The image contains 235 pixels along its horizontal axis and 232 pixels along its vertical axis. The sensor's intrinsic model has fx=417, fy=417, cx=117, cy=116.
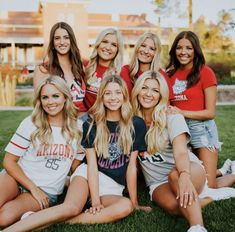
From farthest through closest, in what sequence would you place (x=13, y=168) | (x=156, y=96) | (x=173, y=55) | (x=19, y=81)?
1. (x=19, y=81)
2. (x=173, y=55)
3. (x=156, y=96)
4. (x=13, y=168)

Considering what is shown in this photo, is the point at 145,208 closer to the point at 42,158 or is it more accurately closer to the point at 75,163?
the point at 75,163

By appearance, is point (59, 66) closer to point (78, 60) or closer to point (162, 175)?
point (78, 60)

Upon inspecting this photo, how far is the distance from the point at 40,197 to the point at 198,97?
6.32ft

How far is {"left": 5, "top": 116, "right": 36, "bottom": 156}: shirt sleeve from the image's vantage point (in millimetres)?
3455

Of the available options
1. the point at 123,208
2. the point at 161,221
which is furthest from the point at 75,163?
the point at 161,221

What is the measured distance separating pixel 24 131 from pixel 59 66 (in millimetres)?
977

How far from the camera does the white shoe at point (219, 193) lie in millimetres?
3736

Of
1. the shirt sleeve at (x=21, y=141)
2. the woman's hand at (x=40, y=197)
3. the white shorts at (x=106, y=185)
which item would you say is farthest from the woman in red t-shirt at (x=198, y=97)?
the woman's hand at (x=40, y=197)

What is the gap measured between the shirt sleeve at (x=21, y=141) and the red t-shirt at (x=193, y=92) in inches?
61.3

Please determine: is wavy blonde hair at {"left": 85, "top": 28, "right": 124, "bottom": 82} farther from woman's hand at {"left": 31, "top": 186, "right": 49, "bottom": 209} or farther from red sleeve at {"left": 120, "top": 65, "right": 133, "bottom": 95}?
woman's hand at {"left": 31, "top": 186, "right": 49, "bottom": 209}

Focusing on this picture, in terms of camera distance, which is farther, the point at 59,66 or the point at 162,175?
the point at 59,66

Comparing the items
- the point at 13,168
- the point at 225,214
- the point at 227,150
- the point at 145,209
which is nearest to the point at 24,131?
the point at 13,168

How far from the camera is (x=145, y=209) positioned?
143 inches

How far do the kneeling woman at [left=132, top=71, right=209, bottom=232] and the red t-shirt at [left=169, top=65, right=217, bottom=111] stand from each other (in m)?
0.62
